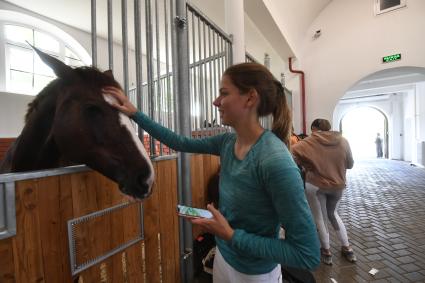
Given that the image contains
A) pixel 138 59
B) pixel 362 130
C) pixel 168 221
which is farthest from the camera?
pixel 362 130

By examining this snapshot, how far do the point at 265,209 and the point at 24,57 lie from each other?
653cm

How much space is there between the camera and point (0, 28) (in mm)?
4727

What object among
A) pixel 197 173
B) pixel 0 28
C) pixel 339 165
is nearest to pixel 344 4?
pixel 339 165

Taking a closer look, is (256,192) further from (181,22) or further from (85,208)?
(181,22)

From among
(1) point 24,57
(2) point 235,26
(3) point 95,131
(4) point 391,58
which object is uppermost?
(1) point 24,57

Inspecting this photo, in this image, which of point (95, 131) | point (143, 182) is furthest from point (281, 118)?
point (95, 131)

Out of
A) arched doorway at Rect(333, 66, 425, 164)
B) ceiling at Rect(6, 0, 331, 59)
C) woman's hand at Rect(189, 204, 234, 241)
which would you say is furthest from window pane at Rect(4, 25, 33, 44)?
arched doorway at Rect(333, 66, 425, 164)

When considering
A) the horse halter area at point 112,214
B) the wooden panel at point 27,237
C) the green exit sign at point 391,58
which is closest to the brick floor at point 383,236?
the horse halter area at point 112,214

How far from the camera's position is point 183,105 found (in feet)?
5.87

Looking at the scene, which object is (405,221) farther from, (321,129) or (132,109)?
(132,109)

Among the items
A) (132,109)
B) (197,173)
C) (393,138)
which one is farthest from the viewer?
(393,138)

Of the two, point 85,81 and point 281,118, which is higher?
point 85,81

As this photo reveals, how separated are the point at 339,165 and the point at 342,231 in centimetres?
78

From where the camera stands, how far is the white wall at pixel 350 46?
5.36m
